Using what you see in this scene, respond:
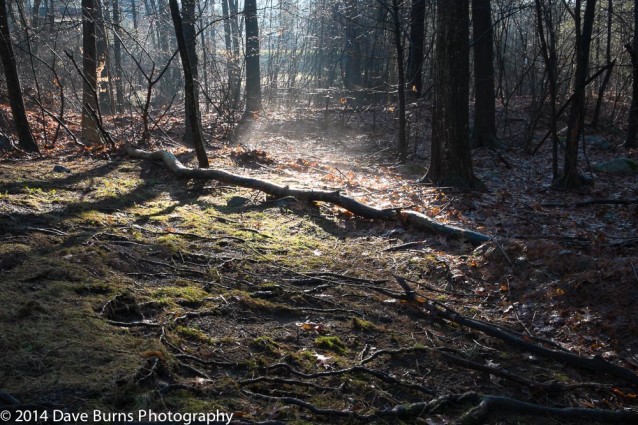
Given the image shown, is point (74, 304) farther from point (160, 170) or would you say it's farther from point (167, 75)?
point (167, 75)

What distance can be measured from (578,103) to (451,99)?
2.25 meters

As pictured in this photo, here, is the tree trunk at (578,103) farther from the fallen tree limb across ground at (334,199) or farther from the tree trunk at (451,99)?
the fallen tree limb across ground at (334,199)

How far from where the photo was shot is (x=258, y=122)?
875 inches

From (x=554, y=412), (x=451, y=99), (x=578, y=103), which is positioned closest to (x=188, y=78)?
(x=451, y=99)

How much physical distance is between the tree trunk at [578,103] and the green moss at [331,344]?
24.6ft

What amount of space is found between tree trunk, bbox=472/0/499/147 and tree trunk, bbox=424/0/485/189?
541 cm

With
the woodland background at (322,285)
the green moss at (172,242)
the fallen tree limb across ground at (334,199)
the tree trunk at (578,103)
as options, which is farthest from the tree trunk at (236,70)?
the tree trunk at (578,103)

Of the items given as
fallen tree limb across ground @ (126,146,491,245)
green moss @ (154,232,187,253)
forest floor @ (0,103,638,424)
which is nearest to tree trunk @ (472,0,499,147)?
forest floor @ (0,103,638,424)

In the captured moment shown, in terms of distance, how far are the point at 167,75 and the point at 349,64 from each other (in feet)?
48.6

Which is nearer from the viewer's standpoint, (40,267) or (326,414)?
(326,414)

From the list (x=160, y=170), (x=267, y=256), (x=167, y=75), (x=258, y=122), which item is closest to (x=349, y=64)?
(x=258, y=122)

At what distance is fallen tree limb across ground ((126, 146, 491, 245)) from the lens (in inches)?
289

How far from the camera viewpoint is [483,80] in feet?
49.2

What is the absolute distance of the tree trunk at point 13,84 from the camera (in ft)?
36.9
